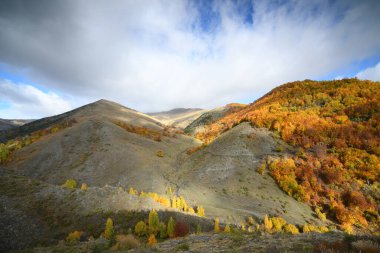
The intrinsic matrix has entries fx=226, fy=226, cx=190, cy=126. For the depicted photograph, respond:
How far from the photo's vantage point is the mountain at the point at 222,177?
54.2 feet

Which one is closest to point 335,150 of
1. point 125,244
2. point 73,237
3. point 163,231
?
point 163,231

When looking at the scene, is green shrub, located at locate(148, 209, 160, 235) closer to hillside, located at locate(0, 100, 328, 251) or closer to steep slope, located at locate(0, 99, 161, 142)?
hillside, located at locate(0, 100, 328, 251)

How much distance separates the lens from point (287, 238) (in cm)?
1062

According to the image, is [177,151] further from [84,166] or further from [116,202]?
[116,202]

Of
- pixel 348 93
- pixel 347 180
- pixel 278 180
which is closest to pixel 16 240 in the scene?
pixel 278 180

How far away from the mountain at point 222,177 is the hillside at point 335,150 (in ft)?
0.42

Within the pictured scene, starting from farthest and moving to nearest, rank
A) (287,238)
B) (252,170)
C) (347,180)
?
(252,170)
(347,180)
(287,238)

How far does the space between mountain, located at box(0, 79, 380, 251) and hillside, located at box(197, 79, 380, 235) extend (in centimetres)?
13

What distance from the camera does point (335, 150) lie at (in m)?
32.1

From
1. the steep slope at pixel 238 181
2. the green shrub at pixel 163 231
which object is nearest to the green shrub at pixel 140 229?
the green shrub at pixel 163 231

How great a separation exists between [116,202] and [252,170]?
2127 cm

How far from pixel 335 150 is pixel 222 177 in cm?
1642

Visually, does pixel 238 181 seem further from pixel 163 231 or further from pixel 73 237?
pixel 73 237

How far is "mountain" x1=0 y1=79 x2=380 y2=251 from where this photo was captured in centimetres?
1653
